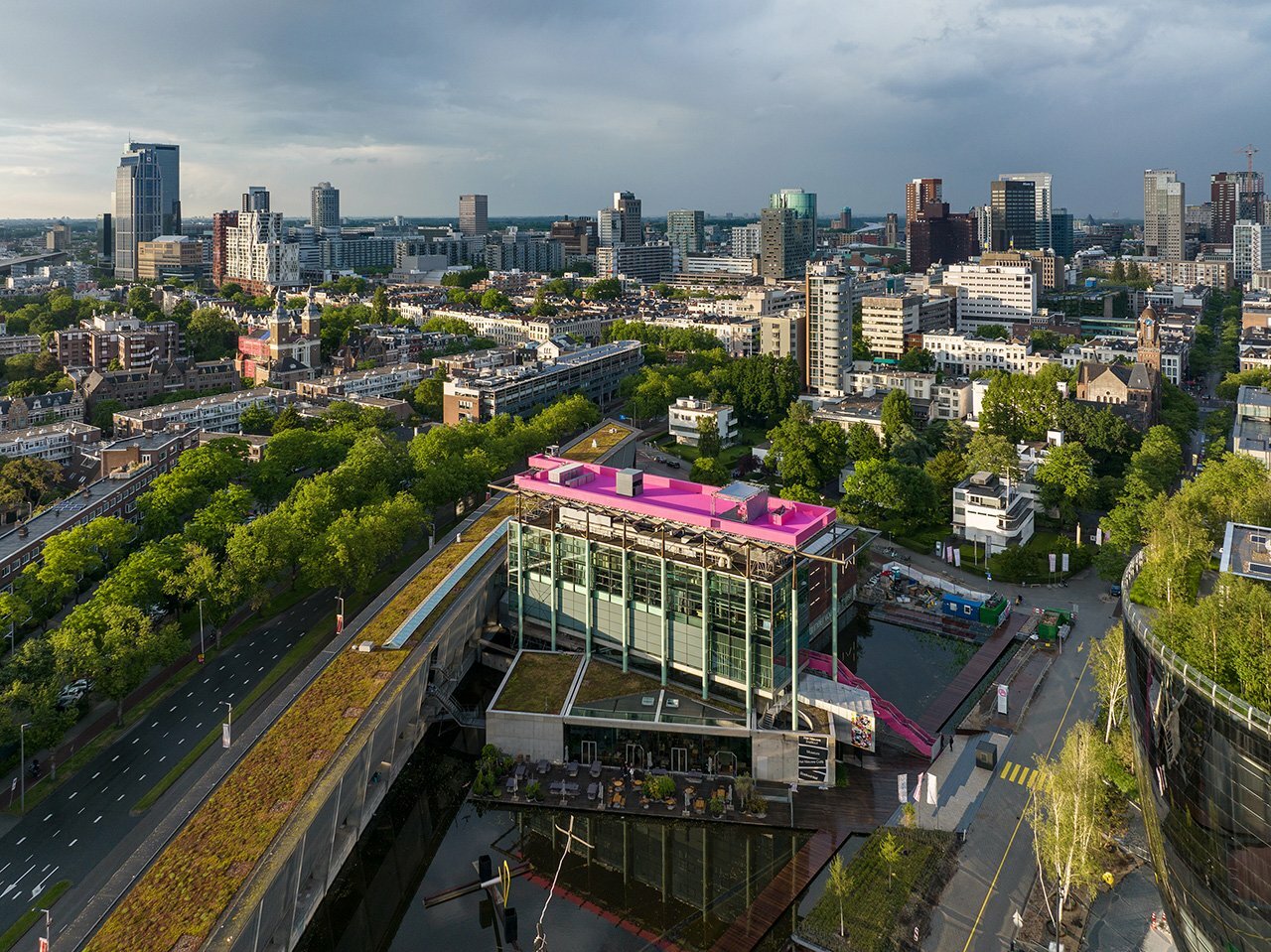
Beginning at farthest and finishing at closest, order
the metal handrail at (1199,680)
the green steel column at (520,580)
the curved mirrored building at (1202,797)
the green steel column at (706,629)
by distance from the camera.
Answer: the green steel column at (520,580) → the green steel column at (706,629) → the curved mirrored building at (1202,797) → the metal handrail at (1199,680)

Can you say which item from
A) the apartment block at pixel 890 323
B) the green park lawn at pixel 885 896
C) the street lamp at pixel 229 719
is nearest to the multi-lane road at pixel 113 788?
the street lamp at pixel 229 719

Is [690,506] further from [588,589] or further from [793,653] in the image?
[793,653]

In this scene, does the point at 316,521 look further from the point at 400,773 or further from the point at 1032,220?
the point at 1032,220

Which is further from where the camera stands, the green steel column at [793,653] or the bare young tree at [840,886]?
the green steel column at [793,653]

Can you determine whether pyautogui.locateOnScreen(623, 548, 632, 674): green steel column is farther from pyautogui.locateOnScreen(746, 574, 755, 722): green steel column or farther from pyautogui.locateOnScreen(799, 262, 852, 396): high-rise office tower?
pyautogui.locateOnScreen(799, 262, 852, 396): high-rise office tower

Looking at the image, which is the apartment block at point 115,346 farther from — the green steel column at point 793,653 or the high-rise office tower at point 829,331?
the green steel column at point 793,653

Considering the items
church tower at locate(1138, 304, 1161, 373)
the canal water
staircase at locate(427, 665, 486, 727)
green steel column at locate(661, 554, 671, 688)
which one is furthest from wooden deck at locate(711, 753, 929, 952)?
church tower at locate(1138, 304, 1161, 373)

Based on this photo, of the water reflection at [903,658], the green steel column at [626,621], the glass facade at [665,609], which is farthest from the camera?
the water reflection at [903,658]

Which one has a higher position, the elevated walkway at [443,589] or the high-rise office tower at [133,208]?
the high-rise office tower at [133,208]
